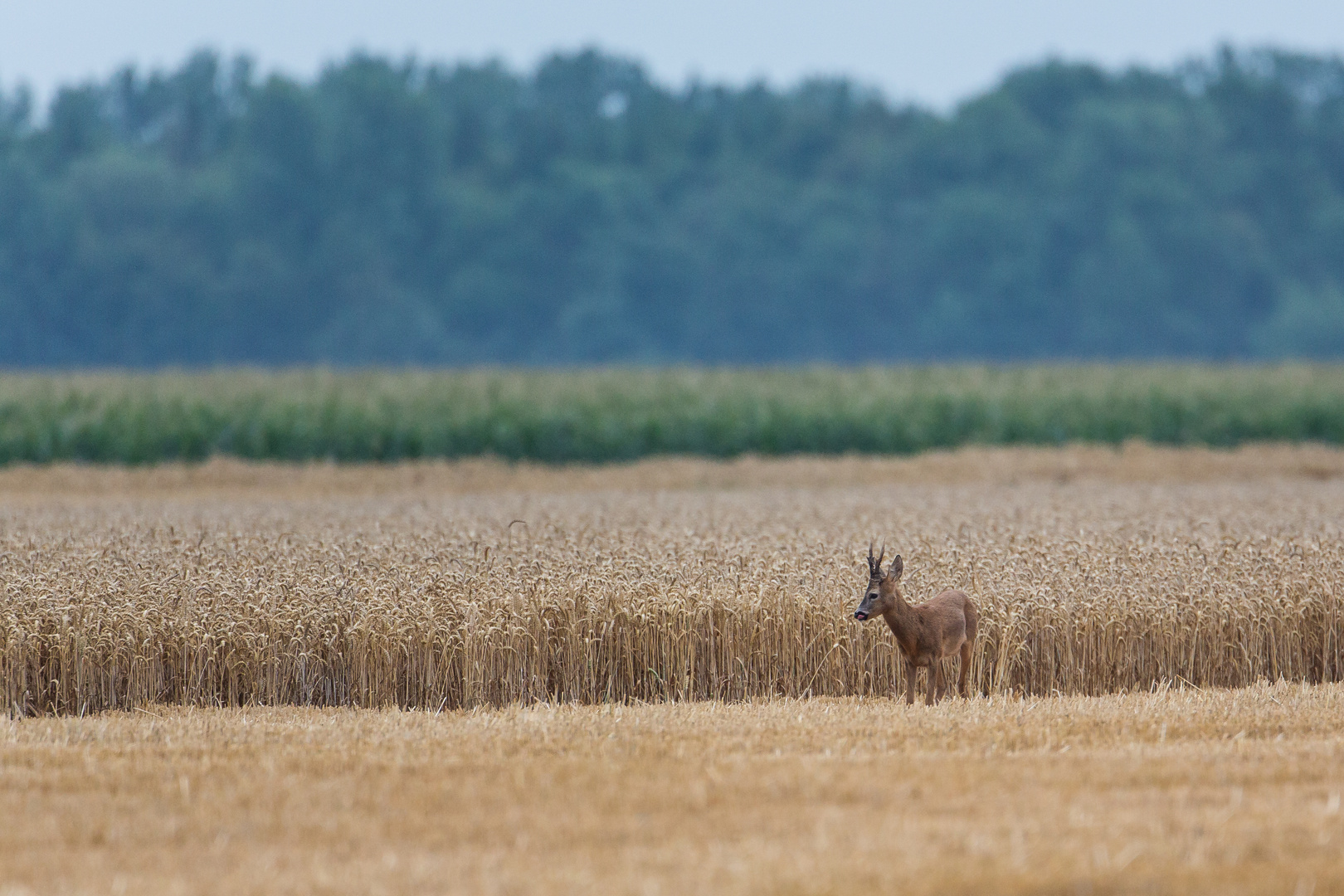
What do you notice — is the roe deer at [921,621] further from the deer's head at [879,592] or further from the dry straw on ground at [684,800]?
the dry straw on ground at [684,800]

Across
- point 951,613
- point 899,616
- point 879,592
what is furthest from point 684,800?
point 951,613

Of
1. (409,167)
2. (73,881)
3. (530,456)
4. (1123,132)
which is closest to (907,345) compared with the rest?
(1123,132)

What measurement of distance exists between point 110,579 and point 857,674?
16.1ft

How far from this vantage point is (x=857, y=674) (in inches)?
375

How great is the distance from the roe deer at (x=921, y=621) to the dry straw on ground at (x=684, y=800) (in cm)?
28

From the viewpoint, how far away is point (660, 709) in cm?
872

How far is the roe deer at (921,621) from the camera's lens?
27.2 feet

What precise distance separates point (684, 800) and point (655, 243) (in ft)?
224

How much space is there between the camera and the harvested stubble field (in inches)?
220

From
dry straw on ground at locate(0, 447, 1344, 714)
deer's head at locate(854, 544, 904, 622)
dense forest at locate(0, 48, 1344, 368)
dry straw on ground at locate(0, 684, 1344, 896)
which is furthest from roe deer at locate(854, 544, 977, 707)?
dense forest at locate(0, 48, 1344, 368)

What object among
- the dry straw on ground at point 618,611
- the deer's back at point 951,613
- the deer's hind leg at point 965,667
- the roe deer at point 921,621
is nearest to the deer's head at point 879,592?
the roe deer at point 921,621

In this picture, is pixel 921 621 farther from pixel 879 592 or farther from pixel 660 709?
pixel 660 709

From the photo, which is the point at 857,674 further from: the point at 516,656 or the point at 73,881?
the point at 73,881

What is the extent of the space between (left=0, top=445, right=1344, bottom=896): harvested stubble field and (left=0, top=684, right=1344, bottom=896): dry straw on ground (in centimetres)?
2
